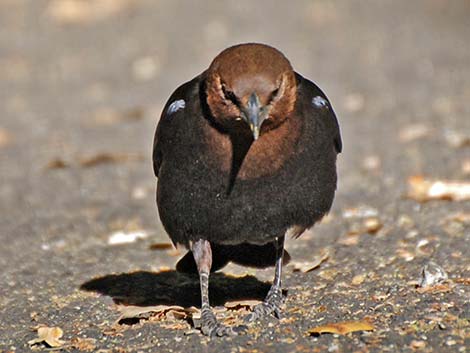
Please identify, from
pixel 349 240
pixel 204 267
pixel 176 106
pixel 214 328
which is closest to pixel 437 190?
pixel 349 240

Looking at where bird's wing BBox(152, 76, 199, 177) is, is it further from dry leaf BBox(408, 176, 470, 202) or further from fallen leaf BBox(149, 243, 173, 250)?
dry leaf BBox(408, 176, 470, 202)

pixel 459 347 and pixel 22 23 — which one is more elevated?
pixel 22 23

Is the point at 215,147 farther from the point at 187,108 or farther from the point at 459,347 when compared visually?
the point at 459,347

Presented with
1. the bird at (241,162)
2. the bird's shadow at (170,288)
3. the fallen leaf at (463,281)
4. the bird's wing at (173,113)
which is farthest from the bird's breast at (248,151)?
the fallen leaf at (463,281)

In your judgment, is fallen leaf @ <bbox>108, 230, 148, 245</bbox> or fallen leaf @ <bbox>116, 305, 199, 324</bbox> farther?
fallen leaf @ <bbox>108, 230, 148, 245</bbox>

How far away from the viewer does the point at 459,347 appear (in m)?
4.01

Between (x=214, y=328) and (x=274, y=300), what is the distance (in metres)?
0.41

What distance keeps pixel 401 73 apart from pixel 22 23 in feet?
13.9

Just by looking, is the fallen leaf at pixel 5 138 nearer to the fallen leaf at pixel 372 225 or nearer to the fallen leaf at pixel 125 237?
the fallen leaf at pixel 125 237

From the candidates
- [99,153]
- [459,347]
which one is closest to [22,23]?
[99,153]

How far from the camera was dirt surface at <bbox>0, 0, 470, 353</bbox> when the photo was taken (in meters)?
4.52

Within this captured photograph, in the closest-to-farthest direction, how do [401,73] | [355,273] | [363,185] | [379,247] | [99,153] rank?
1. [355,273]
2. [379,247]
3. [363,185]
4. [99,153]
5. [401,73]

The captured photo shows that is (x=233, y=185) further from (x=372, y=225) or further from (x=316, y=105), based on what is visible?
(x=372, y=225)

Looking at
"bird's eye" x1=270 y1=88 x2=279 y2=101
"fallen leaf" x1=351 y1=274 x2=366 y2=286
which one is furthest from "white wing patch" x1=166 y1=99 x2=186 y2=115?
"fallen leaf" x1=351 y1=274 x2=366 y2=286
